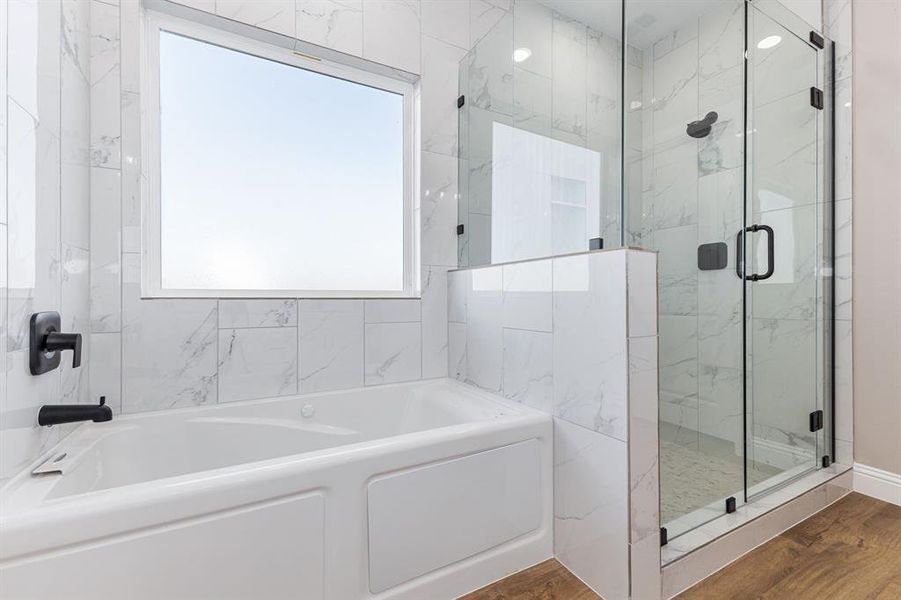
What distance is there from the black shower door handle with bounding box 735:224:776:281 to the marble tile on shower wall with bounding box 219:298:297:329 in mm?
2054

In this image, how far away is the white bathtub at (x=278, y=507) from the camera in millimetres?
860

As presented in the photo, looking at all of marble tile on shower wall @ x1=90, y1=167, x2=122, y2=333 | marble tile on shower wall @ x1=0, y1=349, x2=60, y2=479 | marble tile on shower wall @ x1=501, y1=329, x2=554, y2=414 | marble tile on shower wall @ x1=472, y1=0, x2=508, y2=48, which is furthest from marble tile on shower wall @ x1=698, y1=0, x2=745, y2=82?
marble tile on shower wall @ x1=0, y1=349, x2=60, y2=479

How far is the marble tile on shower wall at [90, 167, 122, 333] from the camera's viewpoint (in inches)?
59.5

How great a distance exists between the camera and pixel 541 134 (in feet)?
6.06

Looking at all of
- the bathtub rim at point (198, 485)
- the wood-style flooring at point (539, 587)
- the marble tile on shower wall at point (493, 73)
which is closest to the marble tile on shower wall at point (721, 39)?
the marble tile on shower wall at point (493, 73)

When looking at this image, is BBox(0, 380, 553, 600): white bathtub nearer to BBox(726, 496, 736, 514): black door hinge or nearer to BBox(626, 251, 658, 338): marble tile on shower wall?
BBox(626, 251, 658, 338): marble tile on shower wall

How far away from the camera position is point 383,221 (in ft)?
7.20

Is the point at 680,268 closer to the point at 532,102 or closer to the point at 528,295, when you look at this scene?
the point at 528,295

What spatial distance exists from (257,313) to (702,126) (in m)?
2.30

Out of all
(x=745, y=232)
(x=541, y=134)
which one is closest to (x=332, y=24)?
(x=541, y=134)

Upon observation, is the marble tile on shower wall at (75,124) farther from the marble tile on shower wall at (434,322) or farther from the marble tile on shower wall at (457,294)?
the marble tile on shower wall at (457,294)

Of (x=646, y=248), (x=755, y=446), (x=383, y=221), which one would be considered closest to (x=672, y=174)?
(x=646, y=248)

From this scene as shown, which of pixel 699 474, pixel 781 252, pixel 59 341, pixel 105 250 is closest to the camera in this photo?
pixel 59 341

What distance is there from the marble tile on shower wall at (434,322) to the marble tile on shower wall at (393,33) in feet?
3.64
